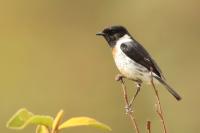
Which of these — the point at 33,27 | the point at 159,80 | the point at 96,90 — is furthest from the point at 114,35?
the point at 33,27

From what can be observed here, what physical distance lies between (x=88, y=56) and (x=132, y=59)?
6.52 meters

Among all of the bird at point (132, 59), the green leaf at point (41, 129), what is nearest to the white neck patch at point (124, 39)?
the bird at point (132, 59)

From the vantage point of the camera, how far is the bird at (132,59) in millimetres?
4930

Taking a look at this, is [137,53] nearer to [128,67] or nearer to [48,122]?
[128,67]

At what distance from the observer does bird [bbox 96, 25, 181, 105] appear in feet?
16.2

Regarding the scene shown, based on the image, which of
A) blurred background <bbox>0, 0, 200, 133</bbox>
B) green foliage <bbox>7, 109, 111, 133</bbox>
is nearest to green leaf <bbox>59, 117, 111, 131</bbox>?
green foliage <bbox>7, 109, 111, 133</bbox>

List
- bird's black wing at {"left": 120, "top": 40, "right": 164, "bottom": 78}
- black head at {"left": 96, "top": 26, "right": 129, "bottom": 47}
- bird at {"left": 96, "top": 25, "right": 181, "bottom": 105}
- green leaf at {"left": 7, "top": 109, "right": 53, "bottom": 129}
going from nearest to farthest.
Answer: green leaf at {"left": 7, "top": 109, "right": 53, "bottom": 129} → bird at {"left": 96, "top": 25, "right": 181, "bottom": 105} → bird's black wing at {"left": 120, "top": 40, "right": 164, "bottom": 78} → black head at {"left": 96, "top": 26, "right": 129, "bottom": 47}

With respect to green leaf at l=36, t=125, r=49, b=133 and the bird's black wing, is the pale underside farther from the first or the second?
green leaf at l=36, t=125, r=49, b=133

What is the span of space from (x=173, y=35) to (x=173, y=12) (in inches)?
30.3

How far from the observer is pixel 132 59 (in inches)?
216

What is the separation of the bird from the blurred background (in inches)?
144

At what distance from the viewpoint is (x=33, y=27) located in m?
13.2

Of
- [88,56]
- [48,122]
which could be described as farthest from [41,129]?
[88,56]

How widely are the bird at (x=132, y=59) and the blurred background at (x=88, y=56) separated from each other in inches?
144
